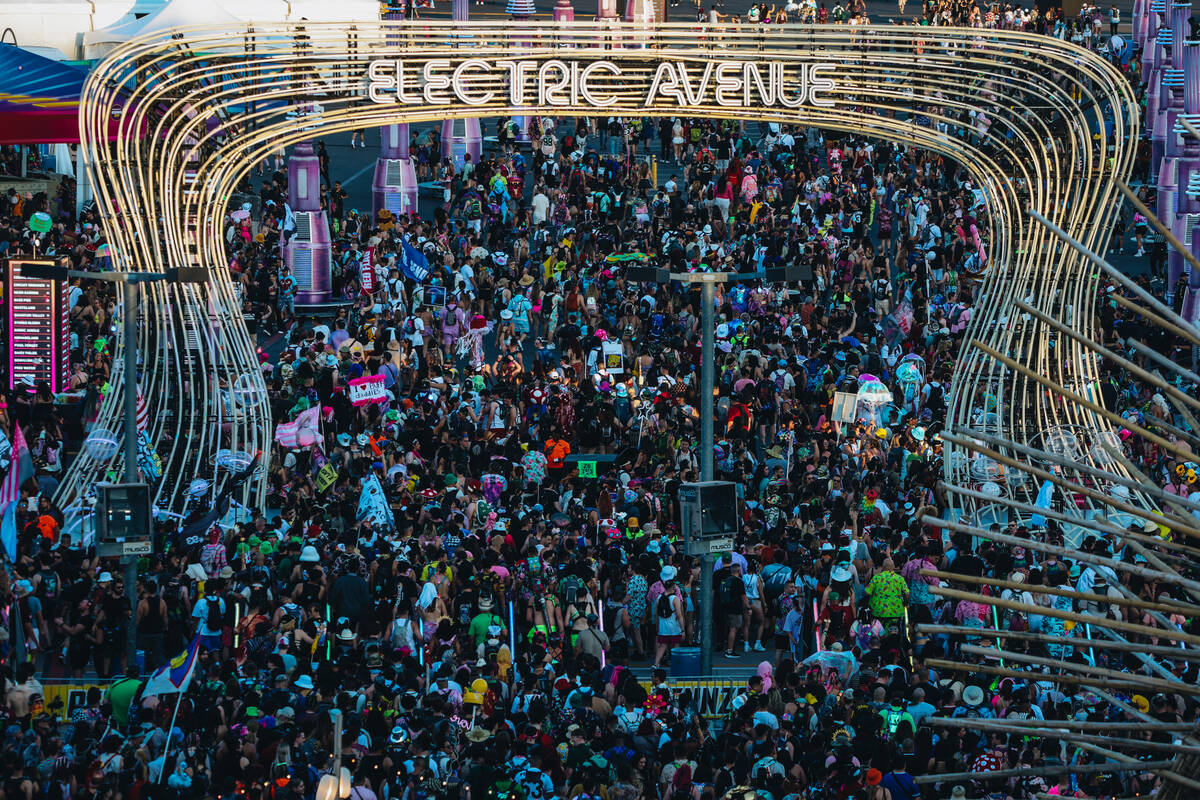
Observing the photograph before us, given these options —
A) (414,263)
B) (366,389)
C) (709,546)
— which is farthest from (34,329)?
(709,546)

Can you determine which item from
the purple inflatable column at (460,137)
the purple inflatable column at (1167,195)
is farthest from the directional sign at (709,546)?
the purple inflatable column at (460,137)

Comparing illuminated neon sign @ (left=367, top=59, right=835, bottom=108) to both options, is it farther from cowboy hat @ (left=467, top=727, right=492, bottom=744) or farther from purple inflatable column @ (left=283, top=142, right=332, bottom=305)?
cowboy hat @ (left=467, top=727, right=492, bottom=744)

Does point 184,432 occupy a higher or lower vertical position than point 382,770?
higher

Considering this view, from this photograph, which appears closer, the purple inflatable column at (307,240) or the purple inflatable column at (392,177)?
the purple inflatable column at (307,240)

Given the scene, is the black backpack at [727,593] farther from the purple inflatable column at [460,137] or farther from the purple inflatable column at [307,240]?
the purple inflatable column at [460,137]

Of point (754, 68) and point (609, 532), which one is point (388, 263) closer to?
point (754, 68)

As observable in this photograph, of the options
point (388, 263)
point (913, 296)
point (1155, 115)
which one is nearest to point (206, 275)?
point (388, 263)

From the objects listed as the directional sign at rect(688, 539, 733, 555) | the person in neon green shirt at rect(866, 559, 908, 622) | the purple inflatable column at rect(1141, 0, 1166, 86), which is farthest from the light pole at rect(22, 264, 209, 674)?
the purple inflatable column at rect(1141, 0, 1166, 86)
